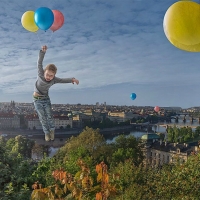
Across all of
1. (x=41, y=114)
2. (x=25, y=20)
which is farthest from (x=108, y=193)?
(x=25, y=20)

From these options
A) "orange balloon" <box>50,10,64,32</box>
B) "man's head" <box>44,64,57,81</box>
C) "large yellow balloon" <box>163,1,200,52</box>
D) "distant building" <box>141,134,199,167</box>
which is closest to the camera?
"large yellow balloon" <box>163,1,200,52</box>

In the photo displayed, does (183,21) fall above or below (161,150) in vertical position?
above

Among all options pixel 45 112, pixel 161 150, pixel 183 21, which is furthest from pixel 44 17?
pixel 161 150

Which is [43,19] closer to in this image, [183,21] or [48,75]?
[48,75]

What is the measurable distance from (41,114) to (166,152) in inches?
539

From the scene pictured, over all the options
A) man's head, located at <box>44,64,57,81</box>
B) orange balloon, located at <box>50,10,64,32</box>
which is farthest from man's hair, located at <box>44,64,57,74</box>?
orange balloon, located at <box>50,10,64,32</box>

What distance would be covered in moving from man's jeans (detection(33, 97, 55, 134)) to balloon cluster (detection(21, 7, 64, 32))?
48cm

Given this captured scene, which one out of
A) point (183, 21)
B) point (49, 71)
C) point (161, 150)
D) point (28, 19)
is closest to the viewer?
point (183, 21)

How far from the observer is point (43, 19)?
1818 millimetres

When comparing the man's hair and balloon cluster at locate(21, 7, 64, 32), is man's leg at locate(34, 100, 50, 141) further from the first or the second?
balloon cluster at locate(21, 7, 64, 32)

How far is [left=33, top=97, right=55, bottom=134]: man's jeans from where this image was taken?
1840 mm

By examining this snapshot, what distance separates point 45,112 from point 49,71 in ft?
0.90

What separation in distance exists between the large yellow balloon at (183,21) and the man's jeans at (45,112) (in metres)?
0.89

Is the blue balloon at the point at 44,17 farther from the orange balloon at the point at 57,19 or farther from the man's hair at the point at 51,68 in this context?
the man's hair at the point at 51,68
